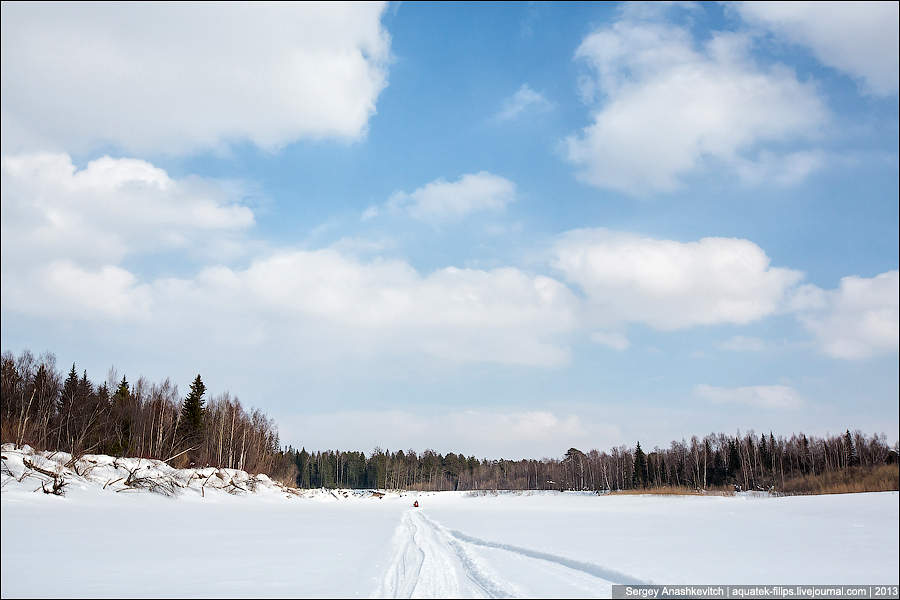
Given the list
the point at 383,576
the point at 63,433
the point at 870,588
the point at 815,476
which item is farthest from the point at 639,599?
the point at 63,433

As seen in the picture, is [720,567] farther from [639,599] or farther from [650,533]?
[650,533]

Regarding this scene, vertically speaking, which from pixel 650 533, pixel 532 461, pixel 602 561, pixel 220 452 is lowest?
pixel 532 461

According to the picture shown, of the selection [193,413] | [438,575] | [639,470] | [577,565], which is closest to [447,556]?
[438,575]

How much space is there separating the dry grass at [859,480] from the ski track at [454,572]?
34.3 ft

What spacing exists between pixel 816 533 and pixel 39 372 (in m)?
59.8

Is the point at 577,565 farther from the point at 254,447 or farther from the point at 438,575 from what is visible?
the point at 254,447

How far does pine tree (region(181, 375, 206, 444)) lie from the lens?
64125 mm

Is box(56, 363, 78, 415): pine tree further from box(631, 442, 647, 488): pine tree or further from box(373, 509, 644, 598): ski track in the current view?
box(631, 442, 647, 488): pine tree

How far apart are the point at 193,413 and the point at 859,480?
219ft

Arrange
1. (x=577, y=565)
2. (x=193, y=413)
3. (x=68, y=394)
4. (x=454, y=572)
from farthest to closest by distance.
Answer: (x=193, y=413)
(x=68, y=394)
(x=577, y=565)
(x=454, y=572)

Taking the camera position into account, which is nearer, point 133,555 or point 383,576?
point 383,576

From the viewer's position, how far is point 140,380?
229 feet

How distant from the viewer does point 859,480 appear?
56.2ft

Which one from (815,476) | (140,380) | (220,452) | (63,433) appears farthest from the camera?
(140,380)
